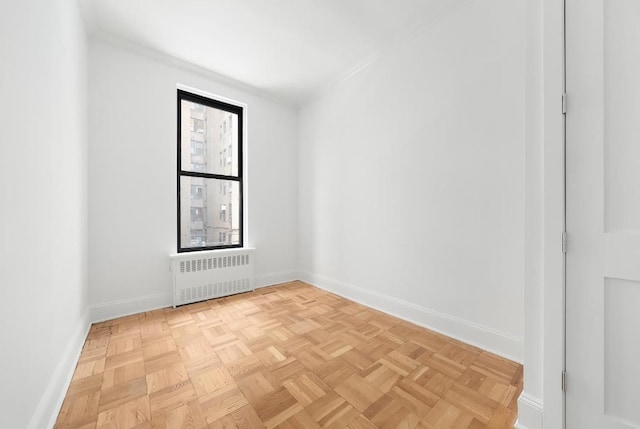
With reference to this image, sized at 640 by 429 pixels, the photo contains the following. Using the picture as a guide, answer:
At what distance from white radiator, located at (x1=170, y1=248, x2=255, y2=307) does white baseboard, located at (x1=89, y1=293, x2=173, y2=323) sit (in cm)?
15

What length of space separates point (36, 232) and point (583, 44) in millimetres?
2705

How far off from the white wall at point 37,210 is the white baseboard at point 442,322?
255 cm

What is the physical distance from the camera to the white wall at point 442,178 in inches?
75.4

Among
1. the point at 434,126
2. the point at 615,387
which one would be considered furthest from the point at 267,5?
the point at 615,387

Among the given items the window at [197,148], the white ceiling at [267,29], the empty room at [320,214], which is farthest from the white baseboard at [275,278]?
the white ceiling at [267,29]

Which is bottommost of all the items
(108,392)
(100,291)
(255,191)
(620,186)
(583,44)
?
(108,392)

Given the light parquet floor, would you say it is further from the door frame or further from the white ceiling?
the white ceiling

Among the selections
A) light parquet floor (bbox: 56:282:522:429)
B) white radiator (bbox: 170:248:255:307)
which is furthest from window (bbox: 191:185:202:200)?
light parquet floor (bbox: 56:282:522:429)

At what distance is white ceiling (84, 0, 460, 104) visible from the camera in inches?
87.4

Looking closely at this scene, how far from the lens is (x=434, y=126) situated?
7.72 ft

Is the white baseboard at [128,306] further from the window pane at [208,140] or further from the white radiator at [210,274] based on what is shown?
the window pane at [208,140]

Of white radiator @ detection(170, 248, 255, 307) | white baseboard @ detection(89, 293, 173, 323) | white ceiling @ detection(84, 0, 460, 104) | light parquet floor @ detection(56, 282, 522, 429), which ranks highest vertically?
white ceiling @ detection(84, 0, 460, 104)

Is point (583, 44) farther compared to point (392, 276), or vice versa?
point (392, 276)

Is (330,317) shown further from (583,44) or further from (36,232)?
(583,44)
